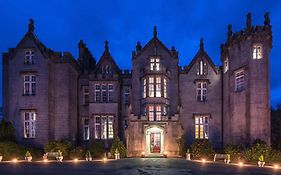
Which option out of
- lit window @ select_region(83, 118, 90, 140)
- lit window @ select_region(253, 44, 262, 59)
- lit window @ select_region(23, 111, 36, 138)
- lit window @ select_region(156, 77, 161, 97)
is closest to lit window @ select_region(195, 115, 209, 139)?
lit window @ select_region(156, 77, 161, 97)

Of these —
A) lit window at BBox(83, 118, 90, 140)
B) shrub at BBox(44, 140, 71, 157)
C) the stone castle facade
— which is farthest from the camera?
lit window at BBox(83, 118, 90, 140)

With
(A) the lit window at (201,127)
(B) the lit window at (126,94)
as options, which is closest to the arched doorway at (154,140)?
(A) the lit window at (201,127)

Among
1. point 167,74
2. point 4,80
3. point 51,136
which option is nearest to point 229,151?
point 167,74

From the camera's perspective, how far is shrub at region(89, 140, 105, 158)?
3653cm

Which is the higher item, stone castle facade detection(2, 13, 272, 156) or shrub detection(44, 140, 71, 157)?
stone castle facade detection(2, 13, 272, 156)

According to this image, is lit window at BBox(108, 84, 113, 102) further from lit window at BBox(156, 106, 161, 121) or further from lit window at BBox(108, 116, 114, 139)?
lit window at BBox(156, 106, 161, 121)

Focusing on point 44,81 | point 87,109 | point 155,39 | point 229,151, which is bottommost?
point 229,151

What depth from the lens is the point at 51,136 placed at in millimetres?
39156

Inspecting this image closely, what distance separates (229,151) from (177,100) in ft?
32.9

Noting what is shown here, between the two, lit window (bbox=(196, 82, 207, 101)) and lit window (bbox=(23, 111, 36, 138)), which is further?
lit window (bbox=(196, 82, 207, 101))

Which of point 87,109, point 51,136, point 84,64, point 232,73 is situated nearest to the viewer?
point 232,73

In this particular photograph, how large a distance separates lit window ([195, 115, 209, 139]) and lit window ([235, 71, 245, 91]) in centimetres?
613

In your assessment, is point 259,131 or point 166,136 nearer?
point 259,131

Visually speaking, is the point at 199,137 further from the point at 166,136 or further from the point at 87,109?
the point at 87,109
